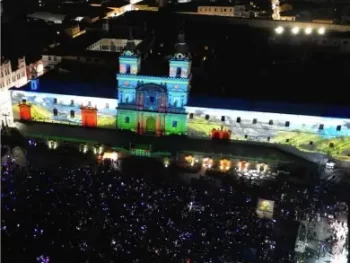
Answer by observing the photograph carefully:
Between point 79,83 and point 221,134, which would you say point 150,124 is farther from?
point 79,83

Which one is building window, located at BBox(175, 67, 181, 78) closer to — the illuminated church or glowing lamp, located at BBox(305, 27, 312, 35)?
the illuminated church

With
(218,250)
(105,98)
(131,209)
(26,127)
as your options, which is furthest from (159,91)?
(218,250)

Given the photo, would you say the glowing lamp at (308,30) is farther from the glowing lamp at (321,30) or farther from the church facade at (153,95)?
the church facade at (153,95)

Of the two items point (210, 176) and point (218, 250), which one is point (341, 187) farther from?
point (218, 250)

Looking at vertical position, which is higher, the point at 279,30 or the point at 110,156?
the point at 279,30

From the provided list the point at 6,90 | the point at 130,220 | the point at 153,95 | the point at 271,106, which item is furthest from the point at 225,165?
the point at 6,90

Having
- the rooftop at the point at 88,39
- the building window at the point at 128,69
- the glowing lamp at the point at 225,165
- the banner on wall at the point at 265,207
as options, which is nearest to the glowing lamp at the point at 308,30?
the rooftop at the point at 88,39

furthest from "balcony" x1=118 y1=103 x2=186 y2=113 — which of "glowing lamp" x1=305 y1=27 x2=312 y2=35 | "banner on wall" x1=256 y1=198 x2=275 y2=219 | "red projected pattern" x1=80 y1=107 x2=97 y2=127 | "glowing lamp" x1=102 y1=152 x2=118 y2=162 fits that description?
"glowing lamp" x1=305 y1=27 x2=312 y2=35

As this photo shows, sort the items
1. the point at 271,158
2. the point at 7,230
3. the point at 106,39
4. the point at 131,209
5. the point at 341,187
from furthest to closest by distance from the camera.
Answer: the point at 106,39 → the point at 271,158 → the point at 341,187 → the point at 131,209 → the point at 7,230
